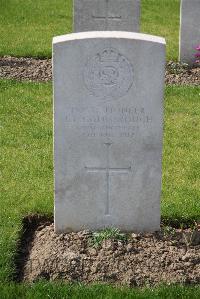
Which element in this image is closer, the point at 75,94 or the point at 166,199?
the point at 75,94

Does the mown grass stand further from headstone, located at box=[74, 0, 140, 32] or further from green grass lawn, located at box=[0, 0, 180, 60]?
green grass lawn, located at box=[0, 0, 180, 60]

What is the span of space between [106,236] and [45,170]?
1668 millimetres

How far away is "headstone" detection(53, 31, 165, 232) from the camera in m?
5.07

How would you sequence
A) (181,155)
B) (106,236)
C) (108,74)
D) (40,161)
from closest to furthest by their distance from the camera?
(108,74), (106,236), (40,161), (181,155)

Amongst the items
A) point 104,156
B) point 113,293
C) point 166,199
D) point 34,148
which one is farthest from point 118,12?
point 113,293

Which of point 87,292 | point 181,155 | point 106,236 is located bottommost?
point 87,292

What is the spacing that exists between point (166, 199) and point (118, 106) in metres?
1.37

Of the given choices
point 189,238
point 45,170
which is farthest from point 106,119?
point 45,170

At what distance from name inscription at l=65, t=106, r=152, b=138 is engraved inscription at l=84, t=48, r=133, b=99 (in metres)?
0.12

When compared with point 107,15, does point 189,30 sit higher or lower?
lower

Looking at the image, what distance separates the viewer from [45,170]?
22.5 ft

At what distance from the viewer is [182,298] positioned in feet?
15.6

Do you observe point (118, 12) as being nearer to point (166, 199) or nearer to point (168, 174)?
point (168, 174)

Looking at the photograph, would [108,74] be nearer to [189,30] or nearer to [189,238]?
[189,238]
